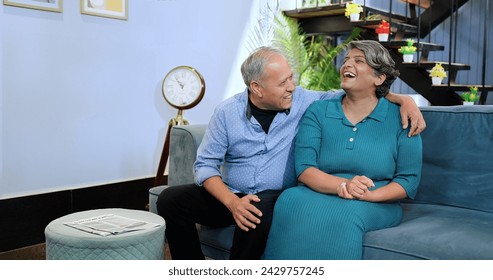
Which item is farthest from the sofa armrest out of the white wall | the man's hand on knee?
the white wall

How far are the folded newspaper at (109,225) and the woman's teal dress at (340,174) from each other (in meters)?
0.52

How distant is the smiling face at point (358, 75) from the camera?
222 centimetres

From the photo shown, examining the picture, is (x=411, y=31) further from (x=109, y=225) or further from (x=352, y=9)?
(x=109, y=225)

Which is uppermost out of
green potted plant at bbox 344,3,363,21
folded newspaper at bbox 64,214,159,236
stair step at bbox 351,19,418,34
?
green potted plant at bbox 344,3,363,21

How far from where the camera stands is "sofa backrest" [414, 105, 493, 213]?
88.7 inches

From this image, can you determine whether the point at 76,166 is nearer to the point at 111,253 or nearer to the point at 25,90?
the point at 25,90

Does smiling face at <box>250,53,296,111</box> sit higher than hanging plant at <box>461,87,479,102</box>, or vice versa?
smiling face at <box>250,53,296,111</box>

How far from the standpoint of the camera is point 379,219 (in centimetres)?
201

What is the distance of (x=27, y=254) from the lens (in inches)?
124

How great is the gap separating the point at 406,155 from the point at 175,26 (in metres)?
2.58

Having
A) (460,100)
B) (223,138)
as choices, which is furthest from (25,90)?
(460,100)

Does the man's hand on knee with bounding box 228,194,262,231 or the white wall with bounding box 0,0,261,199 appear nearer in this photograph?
the man's hand on knee with bounding box 228,194,262,231

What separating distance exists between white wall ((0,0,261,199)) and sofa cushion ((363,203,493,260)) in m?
2.25

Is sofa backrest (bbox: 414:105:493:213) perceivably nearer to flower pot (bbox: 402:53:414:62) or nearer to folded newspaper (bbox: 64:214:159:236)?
folded newspaper (bbox: 64:214:159:236)
